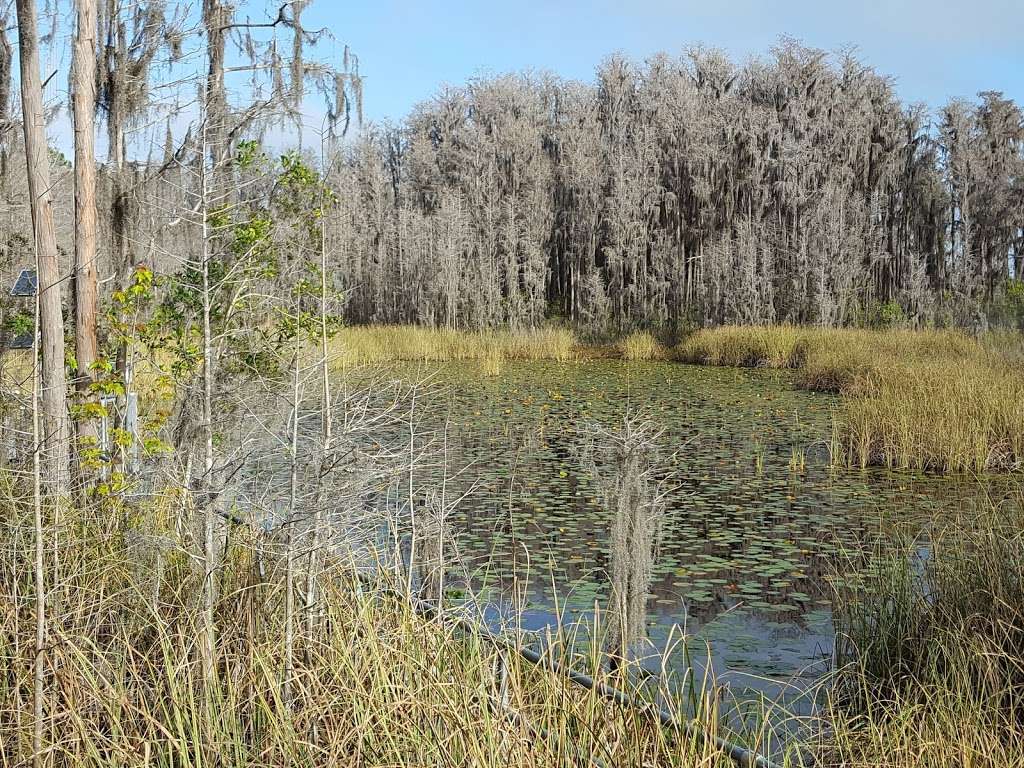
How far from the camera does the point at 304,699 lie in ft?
11.0

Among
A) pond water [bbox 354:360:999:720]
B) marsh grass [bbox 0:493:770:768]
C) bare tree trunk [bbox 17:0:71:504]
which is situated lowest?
pond water [bbox 354:360:999:720]

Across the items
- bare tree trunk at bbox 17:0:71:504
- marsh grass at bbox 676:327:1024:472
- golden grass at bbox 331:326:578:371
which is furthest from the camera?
golden grass at bbox 331:326:578:371

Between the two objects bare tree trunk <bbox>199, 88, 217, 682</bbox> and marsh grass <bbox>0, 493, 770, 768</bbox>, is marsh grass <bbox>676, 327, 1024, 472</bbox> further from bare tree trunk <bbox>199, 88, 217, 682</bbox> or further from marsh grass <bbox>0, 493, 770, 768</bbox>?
bare tree trunk <bbox>199, 88, 217, 682</bbox>

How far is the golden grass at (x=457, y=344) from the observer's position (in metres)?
22.5

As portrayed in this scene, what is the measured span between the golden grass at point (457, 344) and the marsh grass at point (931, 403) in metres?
7.97

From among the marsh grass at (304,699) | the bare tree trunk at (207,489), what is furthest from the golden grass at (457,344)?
the bare tree trunk at (207,489)

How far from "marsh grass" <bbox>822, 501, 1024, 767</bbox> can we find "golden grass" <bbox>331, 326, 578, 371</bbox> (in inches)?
663

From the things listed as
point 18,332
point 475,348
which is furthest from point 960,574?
point 475,348

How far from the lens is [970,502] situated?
773 cm

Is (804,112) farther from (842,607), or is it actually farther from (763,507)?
(842,607)

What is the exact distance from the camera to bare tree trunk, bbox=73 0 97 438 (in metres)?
6.59

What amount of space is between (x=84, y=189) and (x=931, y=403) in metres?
7.81

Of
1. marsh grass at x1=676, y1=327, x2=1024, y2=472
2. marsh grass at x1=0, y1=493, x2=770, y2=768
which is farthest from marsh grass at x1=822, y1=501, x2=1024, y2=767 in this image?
marsh grass at x1=676, y1=327, x2=1024, y2=472

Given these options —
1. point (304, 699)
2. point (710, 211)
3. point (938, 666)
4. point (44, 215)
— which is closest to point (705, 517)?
point (938, 666)
